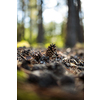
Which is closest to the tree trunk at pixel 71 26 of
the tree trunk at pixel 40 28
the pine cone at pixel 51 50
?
the pine cone at pixel 51 50

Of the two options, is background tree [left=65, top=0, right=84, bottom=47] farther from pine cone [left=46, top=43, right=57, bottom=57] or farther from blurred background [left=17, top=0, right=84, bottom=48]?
pine cone [left=46, top=43, right=57, bottom=57]

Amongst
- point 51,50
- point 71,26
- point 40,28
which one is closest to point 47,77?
point 51,50

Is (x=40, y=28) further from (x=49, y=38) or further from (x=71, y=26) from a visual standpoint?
(x=71, y=26)

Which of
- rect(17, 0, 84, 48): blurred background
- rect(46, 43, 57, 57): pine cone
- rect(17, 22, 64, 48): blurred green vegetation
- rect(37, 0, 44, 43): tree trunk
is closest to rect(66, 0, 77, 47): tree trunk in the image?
rect(17, 0, 84, 48): blurred background

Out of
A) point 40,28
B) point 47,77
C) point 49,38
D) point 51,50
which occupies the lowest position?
point 47,77

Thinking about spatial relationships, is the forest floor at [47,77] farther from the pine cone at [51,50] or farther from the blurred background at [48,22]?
the blurred background at [48,22]

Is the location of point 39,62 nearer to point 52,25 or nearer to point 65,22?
point 52,25
